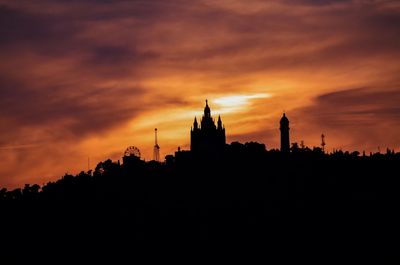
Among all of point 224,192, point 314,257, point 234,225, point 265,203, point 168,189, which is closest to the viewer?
point 314,257

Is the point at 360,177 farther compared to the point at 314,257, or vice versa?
the point at 360,177

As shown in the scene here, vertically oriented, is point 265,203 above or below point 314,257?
above

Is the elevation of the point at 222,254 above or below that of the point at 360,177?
below

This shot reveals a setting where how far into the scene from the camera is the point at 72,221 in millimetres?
194125

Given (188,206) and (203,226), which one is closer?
(203,226)

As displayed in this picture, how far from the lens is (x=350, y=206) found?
167125 millimetres

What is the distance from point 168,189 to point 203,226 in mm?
38294

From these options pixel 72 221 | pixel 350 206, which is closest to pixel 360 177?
pixel 350 206

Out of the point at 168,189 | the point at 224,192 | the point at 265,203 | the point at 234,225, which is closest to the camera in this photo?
the point at 234,225

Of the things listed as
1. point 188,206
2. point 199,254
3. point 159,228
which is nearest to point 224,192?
point 188,206

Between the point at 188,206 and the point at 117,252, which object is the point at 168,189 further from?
the point at 117,252

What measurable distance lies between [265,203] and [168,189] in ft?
111

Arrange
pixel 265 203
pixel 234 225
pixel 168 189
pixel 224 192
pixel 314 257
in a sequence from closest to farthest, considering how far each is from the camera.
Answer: pixel 314 257 < pixel 234 225 < pixel 265 203 < pixel 224 192 < pixel 168 189

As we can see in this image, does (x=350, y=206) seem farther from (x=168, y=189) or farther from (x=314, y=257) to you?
(x=168, y=189)
